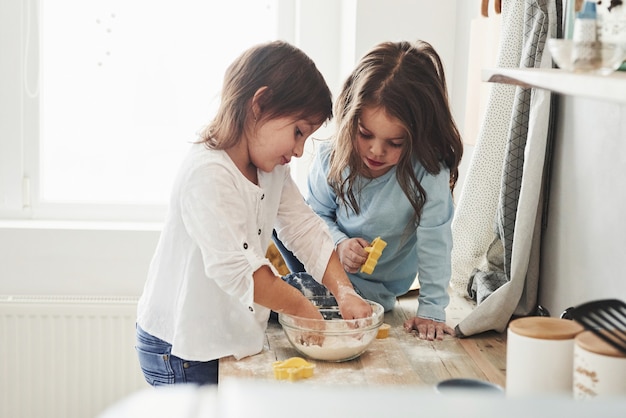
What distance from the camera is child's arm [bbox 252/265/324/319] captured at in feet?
4.66

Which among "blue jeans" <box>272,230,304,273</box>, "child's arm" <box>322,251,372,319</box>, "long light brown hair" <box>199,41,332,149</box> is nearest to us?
"long light brown hair" <box>199,41,332,149</box>

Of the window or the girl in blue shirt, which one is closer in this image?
the girl in blue shirt

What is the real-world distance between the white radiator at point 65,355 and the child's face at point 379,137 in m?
1.09

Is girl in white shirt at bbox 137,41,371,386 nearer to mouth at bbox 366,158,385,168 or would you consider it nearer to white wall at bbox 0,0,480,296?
mouth at bbox 366,158,385,168

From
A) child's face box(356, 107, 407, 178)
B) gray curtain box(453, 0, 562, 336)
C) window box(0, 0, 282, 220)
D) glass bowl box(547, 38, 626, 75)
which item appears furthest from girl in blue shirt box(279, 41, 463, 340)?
window box(0, 0, 282, 220)

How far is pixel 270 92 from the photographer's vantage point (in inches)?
56.3

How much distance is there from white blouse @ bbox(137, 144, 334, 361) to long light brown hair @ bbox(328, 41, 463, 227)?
15cm

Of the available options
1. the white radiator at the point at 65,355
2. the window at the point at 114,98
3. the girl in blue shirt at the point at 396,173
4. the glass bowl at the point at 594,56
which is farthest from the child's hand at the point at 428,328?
the window at the point at 114,98

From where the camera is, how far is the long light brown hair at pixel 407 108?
5.19 feet

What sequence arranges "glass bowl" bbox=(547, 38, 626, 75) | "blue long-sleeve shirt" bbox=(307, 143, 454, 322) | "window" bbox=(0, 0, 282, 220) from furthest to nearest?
"window" bbox=(0, 0, 282, 220) < "blue long-sleeve shirt" bbox=(307, 143, 454, 322) < "glass bowl" bbox=(547, 38, 626, 75)

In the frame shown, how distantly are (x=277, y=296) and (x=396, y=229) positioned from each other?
1.30 feet

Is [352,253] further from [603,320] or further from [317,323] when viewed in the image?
[603,320]

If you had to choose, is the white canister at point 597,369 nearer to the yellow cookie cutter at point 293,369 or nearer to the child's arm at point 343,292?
the yellow cookie cutter at point 293,369

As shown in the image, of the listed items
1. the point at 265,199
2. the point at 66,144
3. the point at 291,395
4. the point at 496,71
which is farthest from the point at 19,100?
the point at 291,395
